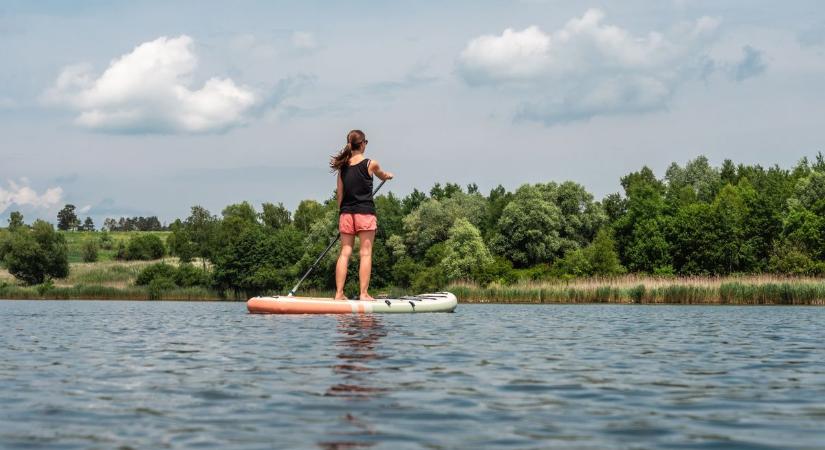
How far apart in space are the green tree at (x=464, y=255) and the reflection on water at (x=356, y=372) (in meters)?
61.6

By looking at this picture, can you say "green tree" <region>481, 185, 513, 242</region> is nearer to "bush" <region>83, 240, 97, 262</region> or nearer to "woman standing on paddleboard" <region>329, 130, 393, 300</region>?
"bush" <region>83, 240, 97, 262</region>

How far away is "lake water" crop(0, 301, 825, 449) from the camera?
17.5 ft

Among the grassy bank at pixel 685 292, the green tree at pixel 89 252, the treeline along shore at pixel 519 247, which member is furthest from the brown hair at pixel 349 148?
the green tree at pixel 89 252

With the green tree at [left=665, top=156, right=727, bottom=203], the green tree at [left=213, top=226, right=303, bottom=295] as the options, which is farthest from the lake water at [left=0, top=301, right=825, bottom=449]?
the green tree at [left=665, top=156, right=727, bottom=203]

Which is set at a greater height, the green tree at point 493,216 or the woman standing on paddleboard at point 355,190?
the green tree at point 493,216

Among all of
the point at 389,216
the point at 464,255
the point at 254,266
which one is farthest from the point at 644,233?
the point at 254,266

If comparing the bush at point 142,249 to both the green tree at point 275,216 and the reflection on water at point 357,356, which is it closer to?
the green tree at point 275,216

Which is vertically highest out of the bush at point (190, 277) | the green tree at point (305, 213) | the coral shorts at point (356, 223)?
the green tree at point (305, 213)

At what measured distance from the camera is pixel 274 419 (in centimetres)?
576

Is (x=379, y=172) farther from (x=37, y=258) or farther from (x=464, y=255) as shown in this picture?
(x=37, y=258)

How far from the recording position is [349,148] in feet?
57.2

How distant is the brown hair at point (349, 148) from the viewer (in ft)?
57.1

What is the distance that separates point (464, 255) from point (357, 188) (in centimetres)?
5986

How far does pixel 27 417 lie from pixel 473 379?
342 centimetres
